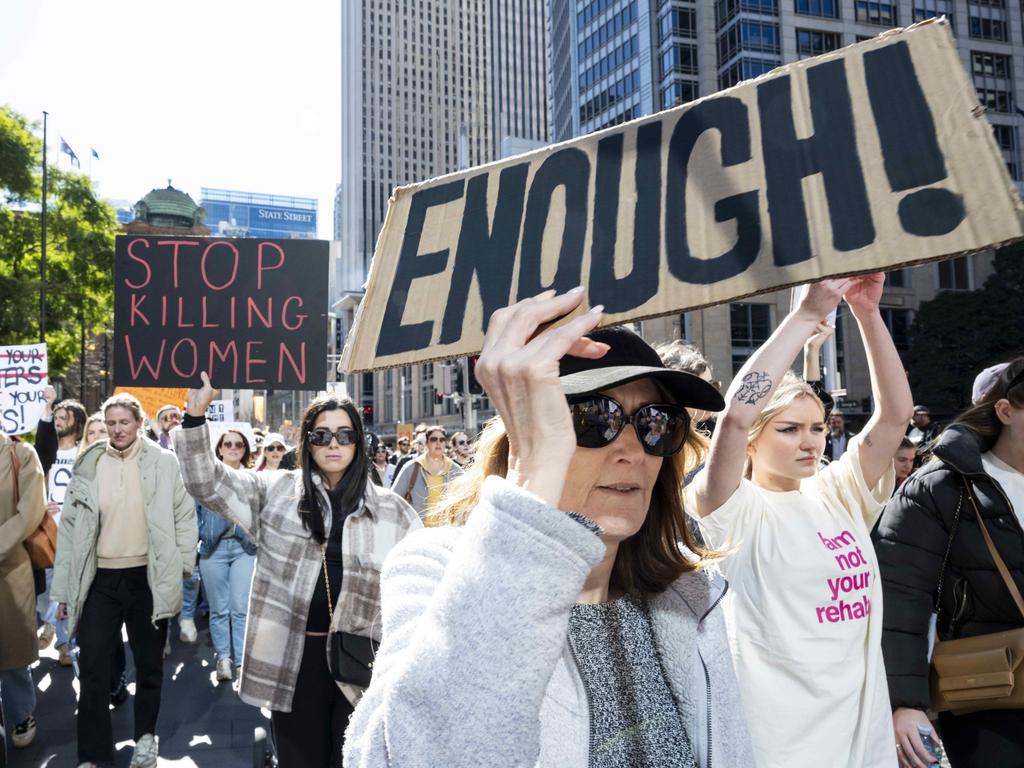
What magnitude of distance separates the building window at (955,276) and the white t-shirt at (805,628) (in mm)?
50871

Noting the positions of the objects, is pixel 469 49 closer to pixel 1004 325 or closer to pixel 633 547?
pixel 1004 325

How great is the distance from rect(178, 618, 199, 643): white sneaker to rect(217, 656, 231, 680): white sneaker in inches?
68.7

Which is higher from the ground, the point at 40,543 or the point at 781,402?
the point at 781,402

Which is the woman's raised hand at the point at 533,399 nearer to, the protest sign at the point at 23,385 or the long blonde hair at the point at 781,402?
the long blonde hair at the point at 781,402

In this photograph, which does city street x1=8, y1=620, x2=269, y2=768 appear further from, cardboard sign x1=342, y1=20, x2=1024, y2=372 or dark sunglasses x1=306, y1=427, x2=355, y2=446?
cardboard sign x1=342, y1=20, x2=1024, y2=372

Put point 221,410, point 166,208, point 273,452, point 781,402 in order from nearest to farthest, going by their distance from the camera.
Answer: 1. point 781,402
2. point 273,452
3. point 221,410
4. point 166,208

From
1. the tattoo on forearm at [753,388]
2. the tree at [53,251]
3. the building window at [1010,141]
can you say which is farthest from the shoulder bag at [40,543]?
the building window at [1010,141]

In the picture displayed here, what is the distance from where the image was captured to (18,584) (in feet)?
16.7

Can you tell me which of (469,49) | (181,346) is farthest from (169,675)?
(469,49)

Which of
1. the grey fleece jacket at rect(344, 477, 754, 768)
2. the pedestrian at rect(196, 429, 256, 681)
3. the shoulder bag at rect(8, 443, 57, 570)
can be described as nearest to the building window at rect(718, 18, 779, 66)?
the pedestrian at rect(196, 429, 256, 681)

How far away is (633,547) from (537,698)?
74cm

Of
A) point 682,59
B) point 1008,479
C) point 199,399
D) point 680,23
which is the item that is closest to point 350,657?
point 199,399

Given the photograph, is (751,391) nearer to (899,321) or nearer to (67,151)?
(67,151)

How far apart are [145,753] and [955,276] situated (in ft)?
174
